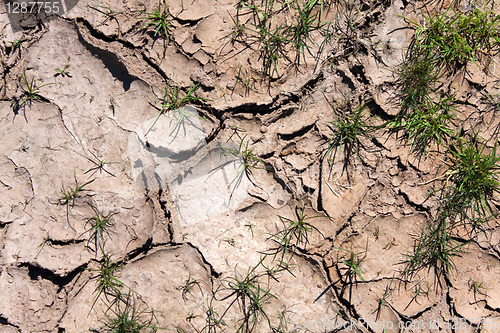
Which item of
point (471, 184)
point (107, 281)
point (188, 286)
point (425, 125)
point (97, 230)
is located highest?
point (425, 125)

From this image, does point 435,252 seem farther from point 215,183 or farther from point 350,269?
point 215,183

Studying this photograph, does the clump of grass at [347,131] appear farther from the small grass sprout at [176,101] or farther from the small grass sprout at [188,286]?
the small grass sprout at [188,286]

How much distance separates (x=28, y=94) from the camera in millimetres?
2131

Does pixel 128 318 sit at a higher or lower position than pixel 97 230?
lower

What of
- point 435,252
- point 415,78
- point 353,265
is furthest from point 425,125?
point 353,265

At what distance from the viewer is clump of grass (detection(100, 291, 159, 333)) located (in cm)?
202

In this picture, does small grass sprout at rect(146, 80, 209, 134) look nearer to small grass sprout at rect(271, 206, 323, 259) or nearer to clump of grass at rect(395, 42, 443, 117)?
small grass sprout at rect(271, 206, 323, 259)

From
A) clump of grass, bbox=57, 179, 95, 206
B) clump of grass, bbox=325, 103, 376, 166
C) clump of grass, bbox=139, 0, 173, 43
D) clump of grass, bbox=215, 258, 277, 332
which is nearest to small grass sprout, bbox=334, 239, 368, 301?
clump of grass, bbox=215, 258, 277, 332

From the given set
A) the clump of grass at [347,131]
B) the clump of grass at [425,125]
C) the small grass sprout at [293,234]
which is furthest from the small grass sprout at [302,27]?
the small grass sprout at [293,234]

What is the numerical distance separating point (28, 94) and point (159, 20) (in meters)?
0.89

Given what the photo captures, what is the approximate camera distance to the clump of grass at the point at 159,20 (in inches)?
84.2

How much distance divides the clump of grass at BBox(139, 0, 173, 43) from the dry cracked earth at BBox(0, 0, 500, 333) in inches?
1.3

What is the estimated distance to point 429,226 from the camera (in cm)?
212

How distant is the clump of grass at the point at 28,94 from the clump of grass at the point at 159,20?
712mm
